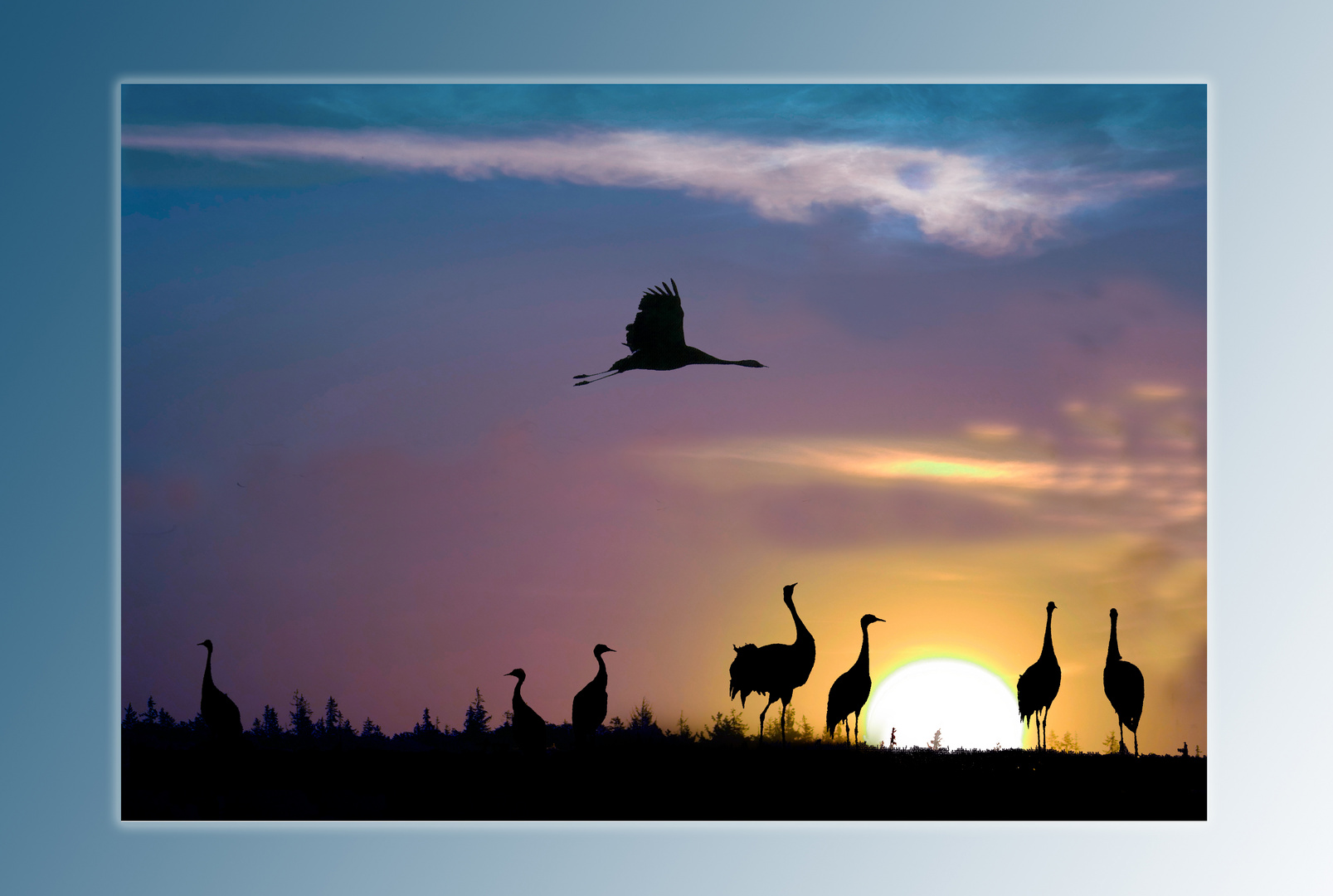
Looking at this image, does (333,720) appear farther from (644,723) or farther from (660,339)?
(660,339)

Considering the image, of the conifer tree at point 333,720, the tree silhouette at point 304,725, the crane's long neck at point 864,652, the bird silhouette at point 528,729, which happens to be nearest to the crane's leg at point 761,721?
the crane's long neck at point 864,652

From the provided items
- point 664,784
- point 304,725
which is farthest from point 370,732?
point 664,784

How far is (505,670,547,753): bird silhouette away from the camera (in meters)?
4.64

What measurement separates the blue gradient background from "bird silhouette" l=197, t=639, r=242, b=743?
1.27ft

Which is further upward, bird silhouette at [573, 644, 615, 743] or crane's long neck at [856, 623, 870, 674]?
crane's long neck at [856, 623, 870, 674]

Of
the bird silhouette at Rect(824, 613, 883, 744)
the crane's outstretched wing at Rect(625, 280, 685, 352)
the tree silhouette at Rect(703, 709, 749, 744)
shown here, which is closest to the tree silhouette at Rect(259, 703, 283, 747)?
the tree silhouette at Rect(703, 709, 749, 744)

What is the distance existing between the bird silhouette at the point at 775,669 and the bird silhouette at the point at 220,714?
2.11 meters

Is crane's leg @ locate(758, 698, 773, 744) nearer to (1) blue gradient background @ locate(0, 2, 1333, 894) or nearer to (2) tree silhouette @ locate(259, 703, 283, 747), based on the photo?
(1) blue gradient background @ locate(0, 2, 1333, 894)

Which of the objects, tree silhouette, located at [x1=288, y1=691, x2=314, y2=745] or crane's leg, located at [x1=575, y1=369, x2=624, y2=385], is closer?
tree silhouette, located at [x1=288, y1=691, x2=314, y2=745]

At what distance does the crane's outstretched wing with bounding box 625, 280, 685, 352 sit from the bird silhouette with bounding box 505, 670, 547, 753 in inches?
62.9

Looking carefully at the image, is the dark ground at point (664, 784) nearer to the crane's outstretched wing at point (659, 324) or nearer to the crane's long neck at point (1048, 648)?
the crane's long neck at point (1048, 648)

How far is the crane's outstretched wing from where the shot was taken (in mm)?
4742

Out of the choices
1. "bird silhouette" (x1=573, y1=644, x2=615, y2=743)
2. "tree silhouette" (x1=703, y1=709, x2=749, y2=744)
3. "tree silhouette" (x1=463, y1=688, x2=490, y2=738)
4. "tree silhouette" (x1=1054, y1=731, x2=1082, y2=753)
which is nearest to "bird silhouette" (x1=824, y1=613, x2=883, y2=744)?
"tree silhouette" (x1=703, y1=709, x2=749, y2=744)

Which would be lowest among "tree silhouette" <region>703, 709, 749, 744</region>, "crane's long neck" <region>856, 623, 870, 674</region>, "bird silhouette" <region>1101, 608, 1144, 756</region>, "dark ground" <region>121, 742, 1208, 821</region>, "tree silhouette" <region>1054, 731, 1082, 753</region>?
"dark ground" <region>121, 742, 1208, 821</region>
